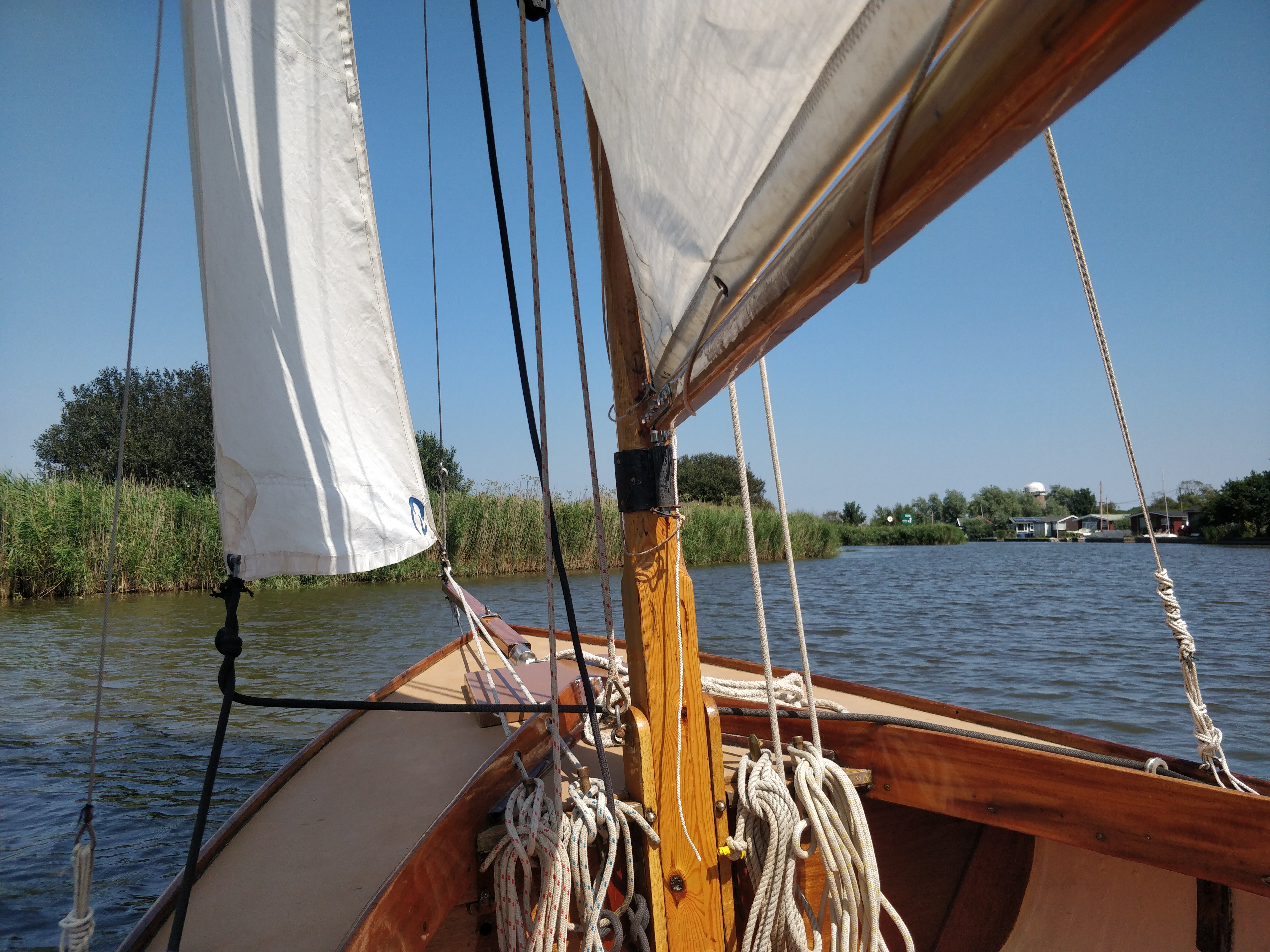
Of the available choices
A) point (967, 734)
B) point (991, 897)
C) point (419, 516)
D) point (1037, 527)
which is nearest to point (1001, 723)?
point (991, 897)

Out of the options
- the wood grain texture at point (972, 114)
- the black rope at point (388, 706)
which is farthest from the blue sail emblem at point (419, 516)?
the wood grain texture at point (972, 114)

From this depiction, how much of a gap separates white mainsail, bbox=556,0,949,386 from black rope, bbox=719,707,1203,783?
39.8 inches

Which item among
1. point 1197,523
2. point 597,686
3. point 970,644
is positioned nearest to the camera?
point 597,686

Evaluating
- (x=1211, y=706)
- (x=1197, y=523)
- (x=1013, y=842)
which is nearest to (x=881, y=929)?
(x=1013, y=842)

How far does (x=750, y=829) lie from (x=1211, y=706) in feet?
17.5

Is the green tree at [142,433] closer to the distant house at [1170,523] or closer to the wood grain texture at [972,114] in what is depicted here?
the wood grain texture at [972,114]

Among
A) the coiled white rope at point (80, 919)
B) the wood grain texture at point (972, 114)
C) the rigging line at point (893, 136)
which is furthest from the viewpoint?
the coiled white rope at point (80, 919)

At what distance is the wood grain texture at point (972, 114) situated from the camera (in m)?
0.51

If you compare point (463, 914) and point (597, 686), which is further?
point (597, 686)

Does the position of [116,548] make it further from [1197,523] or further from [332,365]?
[1197,523]

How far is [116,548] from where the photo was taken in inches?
479

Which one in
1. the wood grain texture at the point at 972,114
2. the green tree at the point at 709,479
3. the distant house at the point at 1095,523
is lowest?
the wood grain texture at the point at 972,114

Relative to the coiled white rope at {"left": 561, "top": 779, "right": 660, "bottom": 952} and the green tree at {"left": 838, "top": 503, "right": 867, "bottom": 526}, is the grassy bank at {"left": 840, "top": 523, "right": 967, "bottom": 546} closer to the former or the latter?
the green tree at {"left": 838, "top": 503, "right": 867, "bottom": 526}

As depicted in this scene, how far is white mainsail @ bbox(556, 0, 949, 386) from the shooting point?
75 centimetres
